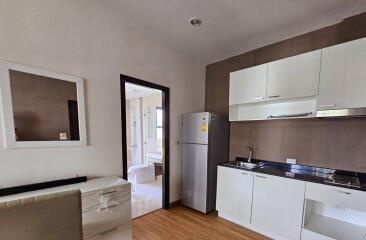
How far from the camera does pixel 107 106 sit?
2098 millimetres

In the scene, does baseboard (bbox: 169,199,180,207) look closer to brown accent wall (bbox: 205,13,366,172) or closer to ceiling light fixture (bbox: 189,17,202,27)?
brown accent wall (bbox: 205,13,366,172)

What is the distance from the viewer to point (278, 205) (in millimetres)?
2006

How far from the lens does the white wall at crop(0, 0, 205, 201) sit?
4.89 feet

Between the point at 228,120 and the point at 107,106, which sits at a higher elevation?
the point at 107,106

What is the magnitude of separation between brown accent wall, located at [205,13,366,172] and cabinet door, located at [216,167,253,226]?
21.7 inches

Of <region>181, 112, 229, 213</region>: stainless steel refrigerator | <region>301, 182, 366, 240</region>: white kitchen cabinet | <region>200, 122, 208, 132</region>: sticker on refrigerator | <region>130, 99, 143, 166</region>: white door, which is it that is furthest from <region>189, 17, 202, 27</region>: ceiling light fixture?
<region>130, 99, 143, 166</region>: white door

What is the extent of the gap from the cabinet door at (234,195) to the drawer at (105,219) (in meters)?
1.39

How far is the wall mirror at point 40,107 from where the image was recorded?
57.2 inches

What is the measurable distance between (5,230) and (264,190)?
7.68ft

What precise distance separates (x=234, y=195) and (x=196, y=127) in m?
1.16

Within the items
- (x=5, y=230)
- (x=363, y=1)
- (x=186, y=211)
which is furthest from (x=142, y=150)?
(x=363, y=1)

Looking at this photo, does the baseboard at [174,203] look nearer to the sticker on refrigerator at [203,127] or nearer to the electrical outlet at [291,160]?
the sticker on refrigerator at [203,127]

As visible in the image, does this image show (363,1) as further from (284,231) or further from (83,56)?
(83,56)

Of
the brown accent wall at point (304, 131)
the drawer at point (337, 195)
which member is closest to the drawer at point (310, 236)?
the drawer at point (337, 195)
